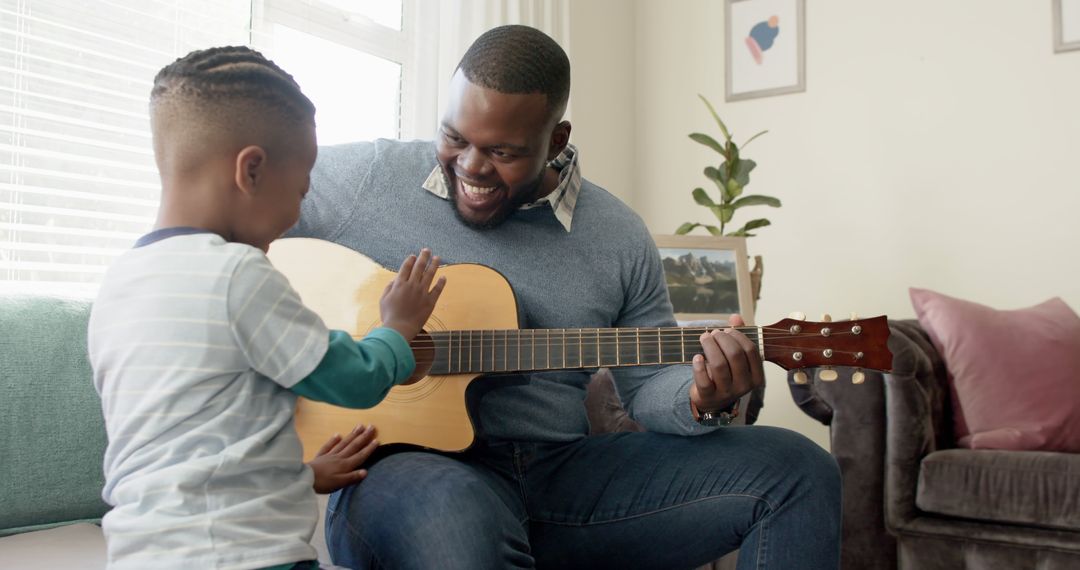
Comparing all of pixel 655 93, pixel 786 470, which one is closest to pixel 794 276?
pixel 655 93

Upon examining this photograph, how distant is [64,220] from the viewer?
201cm

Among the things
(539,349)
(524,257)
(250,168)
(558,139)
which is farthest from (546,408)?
(250,168)

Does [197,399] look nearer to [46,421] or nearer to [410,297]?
[410,297]

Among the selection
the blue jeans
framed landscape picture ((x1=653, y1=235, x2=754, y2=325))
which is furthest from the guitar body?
framed landscape picture ((x1=653, y1=235, x2=754, y2=325))

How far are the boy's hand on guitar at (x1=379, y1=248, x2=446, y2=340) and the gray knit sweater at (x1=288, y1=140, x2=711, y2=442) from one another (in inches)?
10.5

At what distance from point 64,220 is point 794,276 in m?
2.49

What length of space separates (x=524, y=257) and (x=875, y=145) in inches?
87.8

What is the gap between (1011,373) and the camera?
8.13 ft

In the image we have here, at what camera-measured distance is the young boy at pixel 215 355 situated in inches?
35.4

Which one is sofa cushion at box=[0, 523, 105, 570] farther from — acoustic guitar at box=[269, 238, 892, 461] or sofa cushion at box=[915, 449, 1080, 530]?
sofa cushion at box=[915, 449, 1080, 530]

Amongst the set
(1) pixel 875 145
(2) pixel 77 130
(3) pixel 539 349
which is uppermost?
(1) pixel 875 145

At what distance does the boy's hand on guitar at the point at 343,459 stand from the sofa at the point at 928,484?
1.59m

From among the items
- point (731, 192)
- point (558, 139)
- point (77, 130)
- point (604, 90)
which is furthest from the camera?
point (604, 90)

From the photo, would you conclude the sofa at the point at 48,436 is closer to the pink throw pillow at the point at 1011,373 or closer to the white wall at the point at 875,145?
the pink throw pillow at the point at 1011,373
